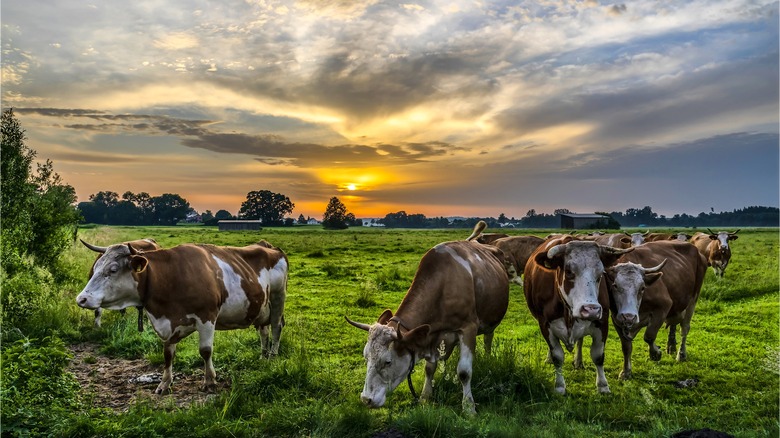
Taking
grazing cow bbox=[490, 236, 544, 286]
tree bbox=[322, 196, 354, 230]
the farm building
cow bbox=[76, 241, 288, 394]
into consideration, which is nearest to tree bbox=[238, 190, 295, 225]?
tree bbox=[322, 196, 354, 230]

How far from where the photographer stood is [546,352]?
9.70 m

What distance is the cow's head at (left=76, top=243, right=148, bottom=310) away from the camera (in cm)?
700

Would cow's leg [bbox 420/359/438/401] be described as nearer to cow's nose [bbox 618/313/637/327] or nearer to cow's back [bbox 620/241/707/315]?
cow's nose [bbox 618/313/637/327]

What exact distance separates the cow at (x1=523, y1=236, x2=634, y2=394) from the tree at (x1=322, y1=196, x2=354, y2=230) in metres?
97.2

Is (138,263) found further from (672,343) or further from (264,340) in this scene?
(672,343)

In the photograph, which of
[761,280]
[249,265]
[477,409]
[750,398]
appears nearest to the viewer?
[477,409]

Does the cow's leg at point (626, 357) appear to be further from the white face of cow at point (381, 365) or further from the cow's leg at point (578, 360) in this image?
the white face of cow at point (381, 365)

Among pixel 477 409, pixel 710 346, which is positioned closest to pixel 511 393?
pixel 477 409

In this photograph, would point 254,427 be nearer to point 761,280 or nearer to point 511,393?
point 511,393

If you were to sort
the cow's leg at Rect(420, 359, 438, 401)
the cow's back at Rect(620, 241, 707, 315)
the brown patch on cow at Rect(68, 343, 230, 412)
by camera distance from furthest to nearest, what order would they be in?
the cow's back at Rect(620, 241, 707, 315) < the brown patch on cow at Rect(68, 343, 230, 412) < the cow's leg at Rect(420, 359, 438, 401)

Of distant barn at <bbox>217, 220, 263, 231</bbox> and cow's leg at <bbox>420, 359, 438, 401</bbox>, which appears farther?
distant barn at <bbox>217, 220, 263, 231</bbox>

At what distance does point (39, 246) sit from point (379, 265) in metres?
15.8

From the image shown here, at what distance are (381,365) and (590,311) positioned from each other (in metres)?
2.80

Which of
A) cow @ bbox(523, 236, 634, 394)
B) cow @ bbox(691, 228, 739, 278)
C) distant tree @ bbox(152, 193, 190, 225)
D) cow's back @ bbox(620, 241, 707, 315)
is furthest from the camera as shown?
distant tree @ bbox(152, 193, 190, 225)
